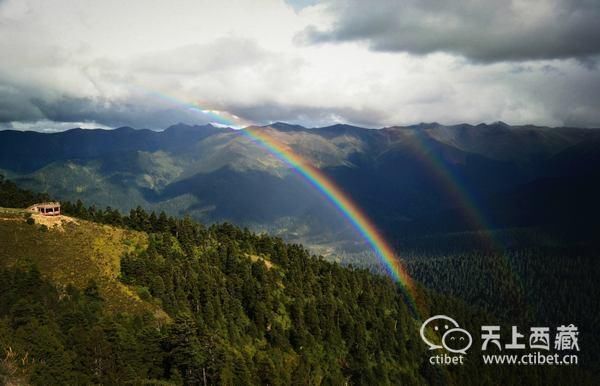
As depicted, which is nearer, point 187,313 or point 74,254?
point 187,313

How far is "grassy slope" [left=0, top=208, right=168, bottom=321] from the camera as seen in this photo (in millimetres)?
108188

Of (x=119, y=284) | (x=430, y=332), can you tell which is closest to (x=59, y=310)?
(x=119, y=284)

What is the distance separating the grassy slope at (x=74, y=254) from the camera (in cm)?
10819

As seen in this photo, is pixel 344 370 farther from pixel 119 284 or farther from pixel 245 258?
pixel 119 284

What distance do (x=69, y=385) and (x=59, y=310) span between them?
2768 centimetres

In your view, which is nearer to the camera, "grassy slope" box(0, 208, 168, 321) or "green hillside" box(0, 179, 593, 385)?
"green hillside" box(0, 179, 593, 385)

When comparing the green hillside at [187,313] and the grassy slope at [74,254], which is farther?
the grassy slope at [74,254]

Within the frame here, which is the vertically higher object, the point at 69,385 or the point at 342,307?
the point at 69,385

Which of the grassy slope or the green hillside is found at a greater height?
the grassy slope

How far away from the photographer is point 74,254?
11981cm

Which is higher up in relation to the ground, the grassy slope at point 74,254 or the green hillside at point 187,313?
the grassy slope at point 74,254

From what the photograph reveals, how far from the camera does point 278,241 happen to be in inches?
7426

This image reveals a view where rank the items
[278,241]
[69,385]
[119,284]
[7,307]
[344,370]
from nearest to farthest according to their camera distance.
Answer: [69,385], [7,307], [119,284], [344,370], [278,241]

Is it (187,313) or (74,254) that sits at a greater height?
(74,254)
